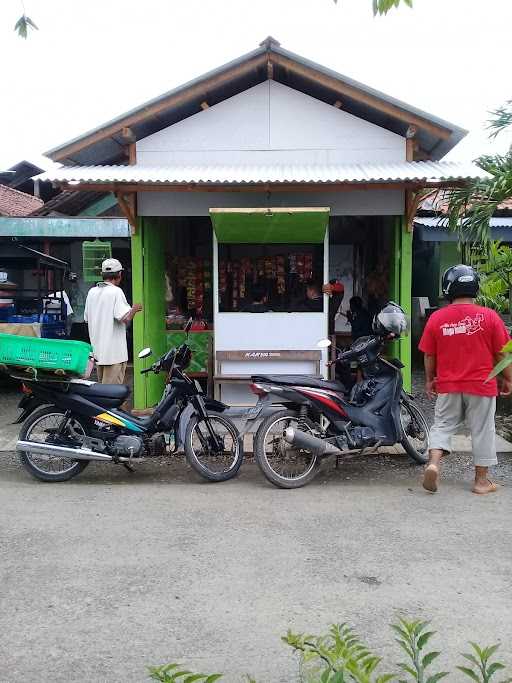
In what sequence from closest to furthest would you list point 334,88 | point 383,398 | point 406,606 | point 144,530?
1. point 406,606
2. point 144,530
3. point 383,398
4. point 334,88

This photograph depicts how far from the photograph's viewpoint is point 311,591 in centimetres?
372

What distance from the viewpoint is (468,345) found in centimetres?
561

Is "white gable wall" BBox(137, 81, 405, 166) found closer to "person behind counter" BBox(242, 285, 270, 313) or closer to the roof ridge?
"person behind counter" BBox(242, 285, 270, 313)

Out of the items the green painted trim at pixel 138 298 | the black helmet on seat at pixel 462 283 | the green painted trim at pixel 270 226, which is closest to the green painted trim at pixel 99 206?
the green painted trim at pixel 138 298

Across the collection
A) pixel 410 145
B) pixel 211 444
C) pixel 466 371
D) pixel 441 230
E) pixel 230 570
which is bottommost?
pixel 230 570

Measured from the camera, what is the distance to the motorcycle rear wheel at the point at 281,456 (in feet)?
18.9

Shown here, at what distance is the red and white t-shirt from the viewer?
5578mm

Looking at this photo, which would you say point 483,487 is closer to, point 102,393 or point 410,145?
point 102,393

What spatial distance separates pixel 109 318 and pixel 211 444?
2.15 meters

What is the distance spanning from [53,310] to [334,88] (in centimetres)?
663

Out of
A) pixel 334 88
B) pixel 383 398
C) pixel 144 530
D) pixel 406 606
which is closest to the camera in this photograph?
pixel 406 606

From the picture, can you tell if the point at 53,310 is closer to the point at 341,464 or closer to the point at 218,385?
the point at 218,385

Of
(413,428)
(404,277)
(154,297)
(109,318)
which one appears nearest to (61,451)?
(109,318)

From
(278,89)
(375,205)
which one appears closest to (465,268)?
(375,205)
